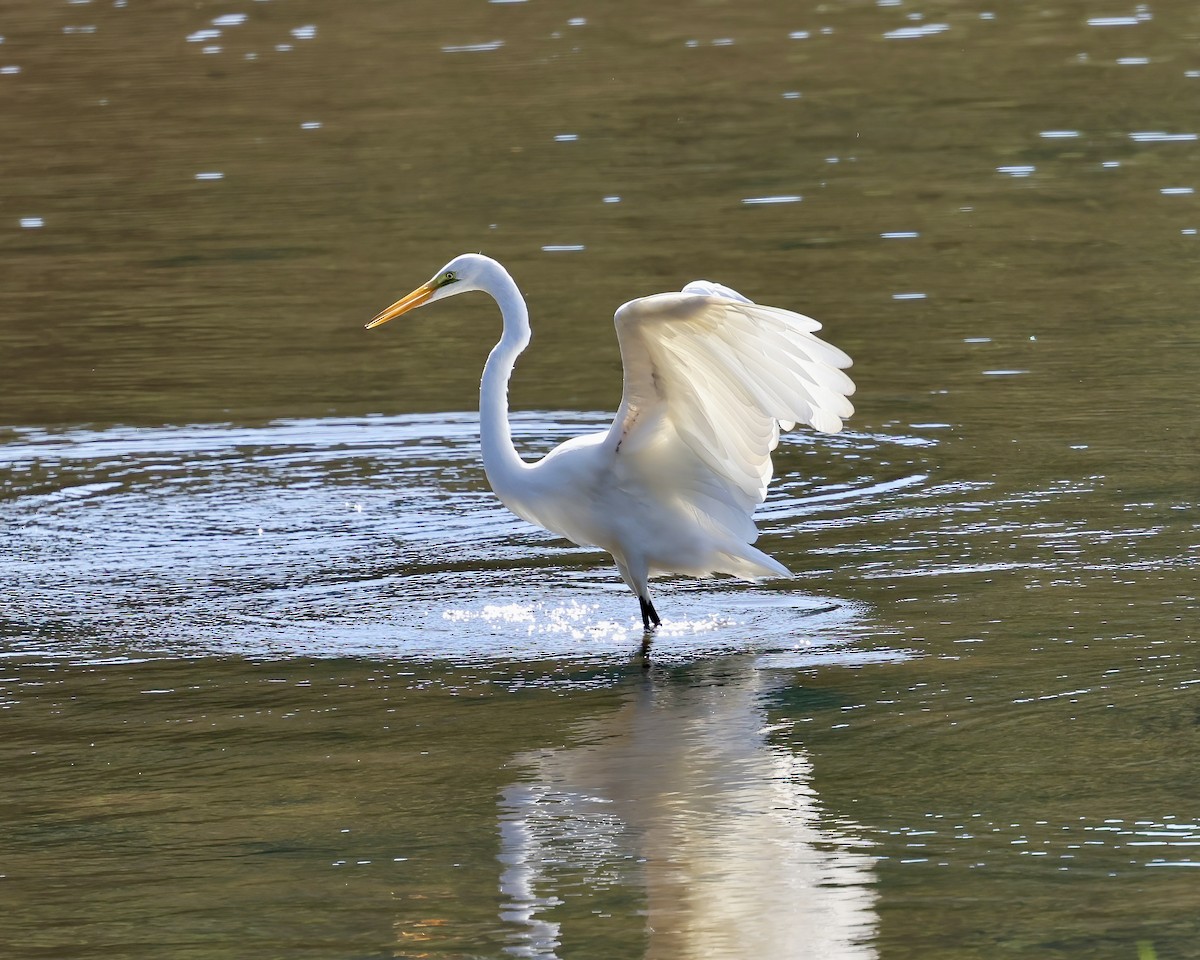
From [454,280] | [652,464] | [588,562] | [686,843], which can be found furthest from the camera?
[588,562]

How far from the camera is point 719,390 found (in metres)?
7.62

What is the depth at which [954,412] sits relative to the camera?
10.9 metres

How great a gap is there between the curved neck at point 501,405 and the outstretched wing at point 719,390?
17.2 inches

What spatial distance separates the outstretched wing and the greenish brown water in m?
0.58

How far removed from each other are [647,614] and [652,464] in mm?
570

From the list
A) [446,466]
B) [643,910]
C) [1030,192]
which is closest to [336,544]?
[446,466]

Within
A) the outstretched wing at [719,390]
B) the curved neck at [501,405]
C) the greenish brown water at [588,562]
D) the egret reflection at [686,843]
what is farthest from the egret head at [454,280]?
the egret reflection at [686,843]

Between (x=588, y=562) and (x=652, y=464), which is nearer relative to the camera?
(x=652, y=464)

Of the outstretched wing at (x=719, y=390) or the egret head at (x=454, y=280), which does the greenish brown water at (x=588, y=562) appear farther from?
the egret head at (x=454, y=280)

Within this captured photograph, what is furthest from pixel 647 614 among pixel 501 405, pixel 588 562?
pixel 588 562

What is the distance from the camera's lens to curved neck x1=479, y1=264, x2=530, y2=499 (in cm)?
812

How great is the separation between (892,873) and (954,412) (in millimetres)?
5703

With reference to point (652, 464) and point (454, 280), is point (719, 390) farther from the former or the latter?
point (454, 280)

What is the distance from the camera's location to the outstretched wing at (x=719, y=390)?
7.06 metres
